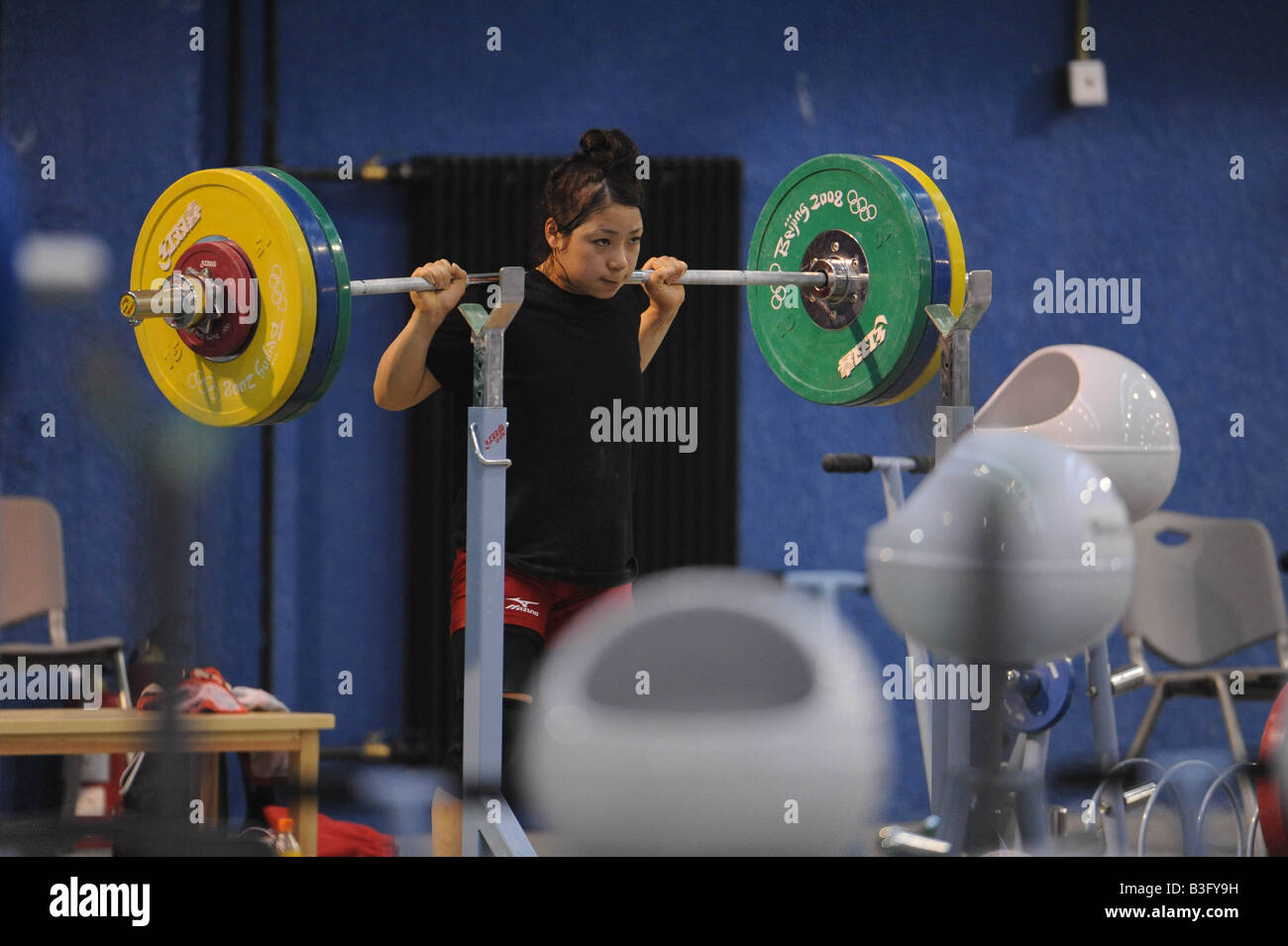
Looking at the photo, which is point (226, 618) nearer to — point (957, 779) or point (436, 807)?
point (436, 807)

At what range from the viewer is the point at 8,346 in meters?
1.49

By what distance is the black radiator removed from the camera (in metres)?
4.18

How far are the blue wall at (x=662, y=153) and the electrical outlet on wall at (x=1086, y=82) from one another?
0.26 feet

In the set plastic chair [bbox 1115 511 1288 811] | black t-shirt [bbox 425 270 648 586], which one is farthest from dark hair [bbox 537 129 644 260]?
plastic chair [bbox 1115 511 1288 811]

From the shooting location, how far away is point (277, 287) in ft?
6.64

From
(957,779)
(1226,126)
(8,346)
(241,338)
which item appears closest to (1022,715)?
(957,779)

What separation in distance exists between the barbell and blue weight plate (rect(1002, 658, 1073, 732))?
61cm

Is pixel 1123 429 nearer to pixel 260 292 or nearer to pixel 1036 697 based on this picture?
pixel 1036 697

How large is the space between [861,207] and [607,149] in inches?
18.5

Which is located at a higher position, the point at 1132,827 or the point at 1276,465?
the point at 1276,465

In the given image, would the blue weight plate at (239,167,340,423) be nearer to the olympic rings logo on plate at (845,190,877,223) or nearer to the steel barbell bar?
the steel barbell bar

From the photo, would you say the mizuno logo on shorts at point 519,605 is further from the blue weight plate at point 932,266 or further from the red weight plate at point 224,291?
the blue weight plate at point 932,266

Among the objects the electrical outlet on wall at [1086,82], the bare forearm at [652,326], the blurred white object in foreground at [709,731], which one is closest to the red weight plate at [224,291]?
the bare forearm at [652,326]

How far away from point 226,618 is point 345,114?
1489mm
